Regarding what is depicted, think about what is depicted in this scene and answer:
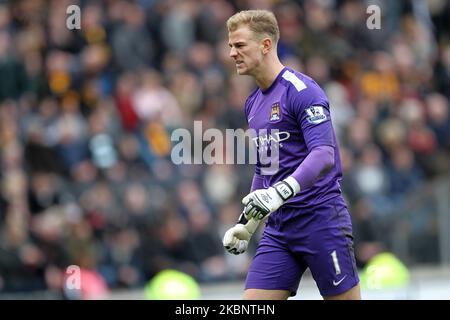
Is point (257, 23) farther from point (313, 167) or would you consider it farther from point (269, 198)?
point (269, 198)

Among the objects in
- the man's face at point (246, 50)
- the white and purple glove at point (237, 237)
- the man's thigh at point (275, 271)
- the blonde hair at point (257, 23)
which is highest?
the blonde hair at point (257, 23)

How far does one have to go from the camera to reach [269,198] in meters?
7.52

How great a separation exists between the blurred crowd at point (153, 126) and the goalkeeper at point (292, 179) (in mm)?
6347

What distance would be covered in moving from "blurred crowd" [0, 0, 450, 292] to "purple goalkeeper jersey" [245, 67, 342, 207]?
21.1ft

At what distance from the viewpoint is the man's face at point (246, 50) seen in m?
8.16

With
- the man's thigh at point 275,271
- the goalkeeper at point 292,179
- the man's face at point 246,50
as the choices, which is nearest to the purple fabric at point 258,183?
the goalkeeper at point 292,179

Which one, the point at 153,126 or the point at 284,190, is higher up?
the point at 153,126

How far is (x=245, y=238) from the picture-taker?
824 centimetres

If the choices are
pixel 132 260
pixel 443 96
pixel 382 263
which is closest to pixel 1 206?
pixel 132 260

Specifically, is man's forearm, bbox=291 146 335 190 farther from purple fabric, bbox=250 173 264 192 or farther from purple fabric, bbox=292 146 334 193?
purple fabric, bbox=250 173 264 192

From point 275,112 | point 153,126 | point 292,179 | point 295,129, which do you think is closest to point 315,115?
point 295,129

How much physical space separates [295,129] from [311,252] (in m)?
0.87

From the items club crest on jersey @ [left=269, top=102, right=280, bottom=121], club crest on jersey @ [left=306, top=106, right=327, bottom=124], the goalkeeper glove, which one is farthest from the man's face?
the goalkeeper glove

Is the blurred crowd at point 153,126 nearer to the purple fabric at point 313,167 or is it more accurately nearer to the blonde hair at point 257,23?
the blonde hair at point 257,23
